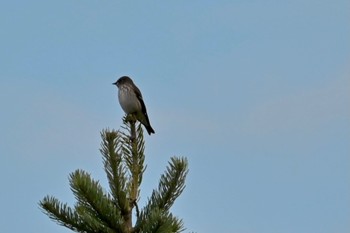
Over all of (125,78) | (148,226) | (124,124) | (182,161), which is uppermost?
(125,78)

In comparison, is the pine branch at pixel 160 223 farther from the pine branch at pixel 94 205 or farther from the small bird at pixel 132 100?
the small bird at pixel 132 100

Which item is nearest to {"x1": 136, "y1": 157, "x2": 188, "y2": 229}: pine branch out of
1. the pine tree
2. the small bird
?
the pine tree

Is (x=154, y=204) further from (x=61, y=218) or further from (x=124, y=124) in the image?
(x=124, y=124)

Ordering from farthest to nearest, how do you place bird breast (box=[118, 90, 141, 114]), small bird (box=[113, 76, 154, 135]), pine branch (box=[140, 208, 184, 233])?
bird breast (box=[118, 90, 141, 114]), small bird (box=[113, 76, 154, 135]), pine branch (box=[140, 208, 184, 233])

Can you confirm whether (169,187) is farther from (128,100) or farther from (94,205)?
(128,100)

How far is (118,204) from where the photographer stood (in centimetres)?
451

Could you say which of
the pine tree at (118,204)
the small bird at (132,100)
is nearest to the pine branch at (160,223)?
the pine tree at (118,204)

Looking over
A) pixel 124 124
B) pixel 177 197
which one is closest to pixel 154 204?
pixel 177 197

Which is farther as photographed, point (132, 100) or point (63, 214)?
point (132, 100)

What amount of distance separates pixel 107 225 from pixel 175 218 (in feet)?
1.44

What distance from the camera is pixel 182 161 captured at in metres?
4.64

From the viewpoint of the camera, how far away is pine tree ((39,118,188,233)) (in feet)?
14.1

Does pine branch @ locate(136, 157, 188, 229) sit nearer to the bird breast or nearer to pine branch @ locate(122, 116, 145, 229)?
pine branch @ locate(122, 116, 145, 229)

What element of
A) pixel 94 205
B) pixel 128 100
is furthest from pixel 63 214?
pixel 128 100
